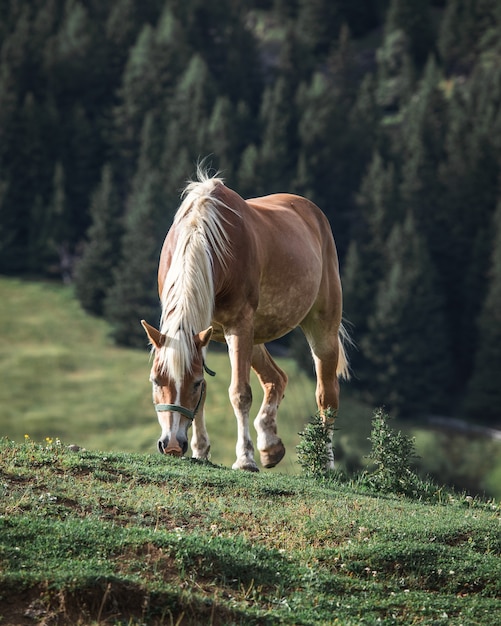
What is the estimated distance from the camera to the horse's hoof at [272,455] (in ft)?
44.2

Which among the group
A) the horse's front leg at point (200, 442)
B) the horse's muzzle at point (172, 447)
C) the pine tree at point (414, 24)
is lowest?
the horse's front leg at point (200, 442)

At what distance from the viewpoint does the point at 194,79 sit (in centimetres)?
11588

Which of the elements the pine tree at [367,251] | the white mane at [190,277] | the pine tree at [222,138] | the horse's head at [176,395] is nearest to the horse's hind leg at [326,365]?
the white mane at [190,277]

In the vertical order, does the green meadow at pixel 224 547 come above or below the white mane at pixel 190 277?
below

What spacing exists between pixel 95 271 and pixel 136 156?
72.9ft

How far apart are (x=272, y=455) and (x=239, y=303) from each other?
6.80 ft

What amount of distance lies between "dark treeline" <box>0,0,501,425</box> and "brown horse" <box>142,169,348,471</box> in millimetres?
71340

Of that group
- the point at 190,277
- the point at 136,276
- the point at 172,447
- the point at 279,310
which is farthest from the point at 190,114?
the point at 172,447

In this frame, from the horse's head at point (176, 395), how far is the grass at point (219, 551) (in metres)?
0.44

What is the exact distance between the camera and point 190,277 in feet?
38.5

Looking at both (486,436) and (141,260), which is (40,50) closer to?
(141,260)

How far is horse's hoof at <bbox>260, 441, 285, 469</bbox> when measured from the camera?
1348 centimetres

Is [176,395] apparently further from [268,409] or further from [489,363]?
[489,363]

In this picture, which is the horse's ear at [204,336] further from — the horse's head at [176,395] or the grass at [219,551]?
the grass at [219,551]
